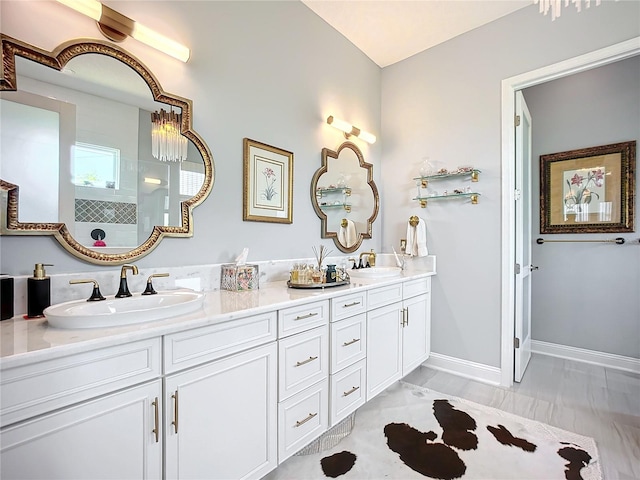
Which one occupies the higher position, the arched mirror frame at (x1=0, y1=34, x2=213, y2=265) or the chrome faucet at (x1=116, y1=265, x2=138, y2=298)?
the arched mirror frame at (x1=0, y1=34, x2=213, y2=265)

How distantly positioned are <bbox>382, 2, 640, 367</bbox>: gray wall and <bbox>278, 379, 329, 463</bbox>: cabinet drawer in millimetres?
1550

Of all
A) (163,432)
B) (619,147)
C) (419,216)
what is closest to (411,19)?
(419,216)

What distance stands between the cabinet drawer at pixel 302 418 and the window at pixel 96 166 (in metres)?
1.29

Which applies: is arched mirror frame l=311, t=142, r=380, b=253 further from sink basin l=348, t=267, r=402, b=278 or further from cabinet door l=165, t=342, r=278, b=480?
cabinet door l=165, t=342, r=278, b=480

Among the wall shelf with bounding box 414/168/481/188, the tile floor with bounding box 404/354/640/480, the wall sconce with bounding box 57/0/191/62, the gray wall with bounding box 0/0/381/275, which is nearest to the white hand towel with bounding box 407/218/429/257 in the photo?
the wall shelf with bounding box 414/168/481/188

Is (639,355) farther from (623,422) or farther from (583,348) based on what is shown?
(623,422)

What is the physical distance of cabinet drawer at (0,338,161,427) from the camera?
0.77 m

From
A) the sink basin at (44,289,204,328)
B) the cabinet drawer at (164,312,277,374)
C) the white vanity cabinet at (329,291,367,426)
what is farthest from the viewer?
the white vanity cabinet at (329,291,367,426)

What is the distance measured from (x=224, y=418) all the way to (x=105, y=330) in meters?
0.57

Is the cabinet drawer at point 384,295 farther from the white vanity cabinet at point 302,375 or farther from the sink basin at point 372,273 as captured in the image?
the white vanity cabinet at point 302,375

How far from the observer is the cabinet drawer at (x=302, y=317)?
1427mm

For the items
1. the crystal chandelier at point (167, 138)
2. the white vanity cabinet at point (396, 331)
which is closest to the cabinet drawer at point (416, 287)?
the white vanity cabinet at point (396, 331)

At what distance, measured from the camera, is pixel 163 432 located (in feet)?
3.43

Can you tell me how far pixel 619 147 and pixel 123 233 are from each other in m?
3.86
